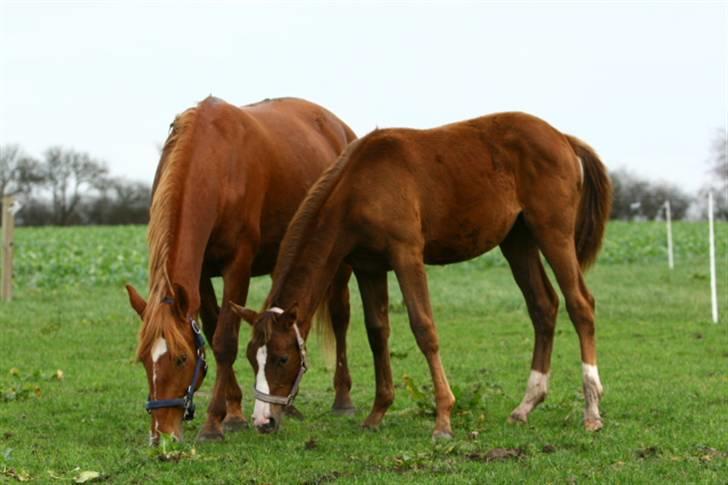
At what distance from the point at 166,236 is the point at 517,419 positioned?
292cm

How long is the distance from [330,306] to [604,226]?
2.47 metres

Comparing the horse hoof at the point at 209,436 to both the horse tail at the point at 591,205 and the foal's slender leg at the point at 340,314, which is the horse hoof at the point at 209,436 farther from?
the horse tail at the point at 591,205

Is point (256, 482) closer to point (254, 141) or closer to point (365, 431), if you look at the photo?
point (365, 431)

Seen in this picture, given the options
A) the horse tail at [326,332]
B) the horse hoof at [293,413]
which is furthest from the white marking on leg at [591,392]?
the horse tail at [326,332]

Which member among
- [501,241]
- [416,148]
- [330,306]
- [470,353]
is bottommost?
[470,353]

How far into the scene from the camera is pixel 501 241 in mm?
8016

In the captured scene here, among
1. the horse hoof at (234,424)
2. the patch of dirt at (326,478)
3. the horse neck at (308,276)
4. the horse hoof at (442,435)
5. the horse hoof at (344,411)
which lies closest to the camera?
the patch of dirt at (326,478)

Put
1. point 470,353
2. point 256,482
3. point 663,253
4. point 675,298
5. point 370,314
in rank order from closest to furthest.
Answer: point 256,482
point 370,314
point 470,353
point 675,298
point 663,253

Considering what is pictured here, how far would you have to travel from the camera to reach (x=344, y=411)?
8398 millimetres

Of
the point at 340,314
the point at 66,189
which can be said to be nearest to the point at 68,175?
the point at 66,189

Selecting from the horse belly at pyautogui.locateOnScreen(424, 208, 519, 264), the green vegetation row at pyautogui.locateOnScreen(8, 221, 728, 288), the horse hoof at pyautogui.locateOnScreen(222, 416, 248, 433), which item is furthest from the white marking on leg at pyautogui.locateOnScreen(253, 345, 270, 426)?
the green vegetation row at pyautogui.locateOnScreen(8, 221, 728, 288)

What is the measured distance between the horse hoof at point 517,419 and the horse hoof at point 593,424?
50cm

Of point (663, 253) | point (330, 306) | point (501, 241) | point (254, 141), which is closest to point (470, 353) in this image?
point (330, 306)

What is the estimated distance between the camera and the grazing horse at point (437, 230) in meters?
7.01
